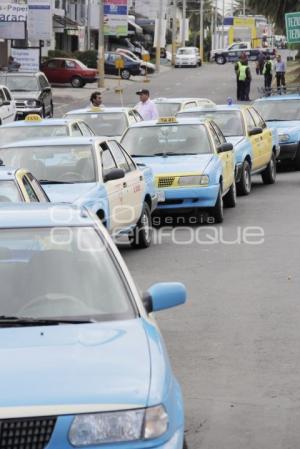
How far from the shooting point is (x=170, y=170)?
696 inches

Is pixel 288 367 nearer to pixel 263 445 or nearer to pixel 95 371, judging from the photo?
pixel 263 445

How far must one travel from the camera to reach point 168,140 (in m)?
18.9

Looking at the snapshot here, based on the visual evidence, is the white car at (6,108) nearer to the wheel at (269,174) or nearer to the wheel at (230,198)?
the wheel at (269,174)

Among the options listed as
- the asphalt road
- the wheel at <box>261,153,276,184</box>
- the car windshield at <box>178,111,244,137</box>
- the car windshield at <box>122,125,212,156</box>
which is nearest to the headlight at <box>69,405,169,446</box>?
the asphalt road

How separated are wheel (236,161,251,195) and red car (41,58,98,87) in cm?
4126

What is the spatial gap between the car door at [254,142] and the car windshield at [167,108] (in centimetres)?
493

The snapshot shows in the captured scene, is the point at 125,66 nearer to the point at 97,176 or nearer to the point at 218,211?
the point at 218,211

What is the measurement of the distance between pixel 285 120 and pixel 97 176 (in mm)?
13780

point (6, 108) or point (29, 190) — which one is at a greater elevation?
point (29, 190)

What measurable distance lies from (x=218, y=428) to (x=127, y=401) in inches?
87.8

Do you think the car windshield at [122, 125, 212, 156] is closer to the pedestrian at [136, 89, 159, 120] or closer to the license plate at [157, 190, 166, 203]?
the license plate at [157, 190, 166, 203]

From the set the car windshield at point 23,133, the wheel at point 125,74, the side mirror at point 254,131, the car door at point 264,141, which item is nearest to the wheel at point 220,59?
the wheel at point 125,74

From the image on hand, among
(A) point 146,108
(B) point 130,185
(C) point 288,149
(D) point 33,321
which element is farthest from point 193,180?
(D) point 33,321

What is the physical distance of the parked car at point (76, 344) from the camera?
495 centimetres
